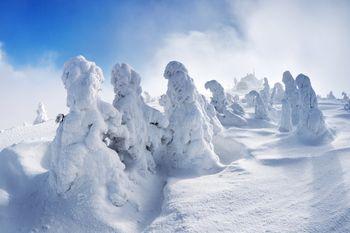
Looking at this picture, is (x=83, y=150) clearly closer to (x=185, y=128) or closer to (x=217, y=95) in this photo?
(x=185, y=128)

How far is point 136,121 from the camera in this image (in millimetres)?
18922

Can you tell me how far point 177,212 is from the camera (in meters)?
13.5

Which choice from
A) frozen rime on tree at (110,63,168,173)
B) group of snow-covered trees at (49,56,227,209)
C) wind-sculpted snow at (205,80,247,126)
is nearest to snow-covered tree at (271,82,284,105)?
wind-sculpted snow at (205,80,247,126)

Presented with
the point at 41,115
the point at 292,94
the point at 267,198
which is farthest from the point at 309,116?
the point at 41,115

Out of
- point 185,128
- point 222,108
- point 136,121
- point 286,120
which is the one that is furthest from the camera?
point 222,108

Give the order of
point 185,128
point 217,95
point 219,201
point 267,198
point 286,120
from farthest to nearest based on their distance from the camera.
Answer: point 217,95 < point 286,120 < point 185,128 < point 219,201 < point 267,198

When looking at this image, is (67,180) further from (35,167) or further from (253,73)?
(253,73)

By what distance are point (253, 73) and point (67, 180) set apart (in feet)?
366

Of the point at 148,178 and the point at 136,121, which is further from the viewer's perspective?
the point at 136,121

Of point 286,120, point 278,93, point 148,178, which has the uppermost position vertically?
point 278,93

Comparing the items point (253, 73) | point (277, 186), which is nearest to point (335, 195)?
point (277, 186)

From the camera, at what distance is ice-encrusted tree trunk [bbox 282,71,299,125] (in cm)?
3591

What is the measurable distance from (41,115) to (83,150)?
42507mm

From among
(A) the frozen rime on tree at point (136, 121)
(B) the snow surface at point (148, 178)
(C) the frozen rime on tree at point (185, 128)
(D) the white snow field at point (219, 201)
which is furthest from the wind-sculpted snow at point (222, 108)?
(A) the frozen rime on tree at point (136, 121)
